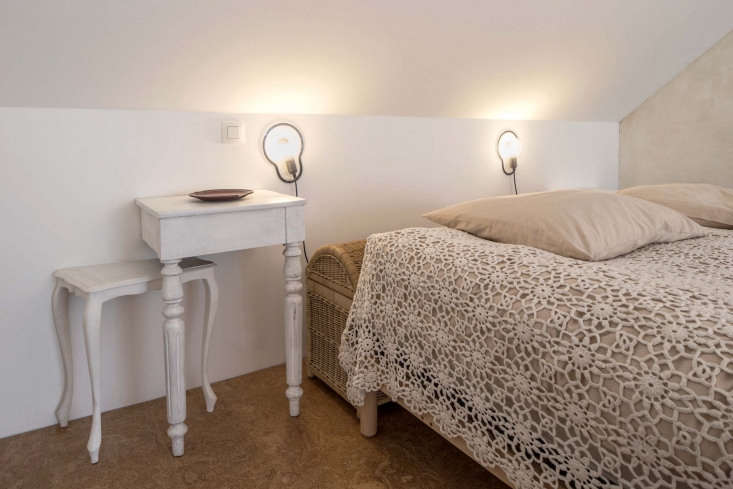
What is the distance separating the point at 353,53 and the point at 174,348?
3.79 ft

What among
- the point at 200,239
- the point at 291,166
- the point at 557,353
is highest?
the point at 291,166

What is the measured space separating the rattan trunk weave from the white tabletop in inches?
9.9

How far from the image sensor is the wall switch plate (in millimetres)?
1891

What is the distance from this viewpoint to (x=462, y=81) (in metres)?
2.32

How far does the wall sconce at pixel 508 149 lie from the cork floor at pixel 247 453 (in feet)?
4.75

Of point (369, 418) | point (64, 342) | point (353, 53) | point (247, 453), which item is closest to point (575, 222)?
point (369, 418)

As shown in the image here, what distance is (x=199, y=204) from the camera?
1583 mm

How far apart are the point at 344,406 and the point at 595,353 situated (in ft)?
3.48

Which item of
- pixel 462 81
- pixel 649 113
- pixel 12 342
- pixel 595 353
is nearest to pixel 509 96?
pixel 462 81

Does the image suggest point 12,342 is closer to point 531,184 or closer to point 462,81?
point 462,81

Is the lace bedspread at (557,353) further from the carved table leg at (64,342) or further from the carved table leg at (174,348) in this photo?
the carved table leg at (64,342)

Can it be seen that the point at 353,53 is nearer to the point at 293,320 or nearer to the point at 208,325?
the point at 293,320

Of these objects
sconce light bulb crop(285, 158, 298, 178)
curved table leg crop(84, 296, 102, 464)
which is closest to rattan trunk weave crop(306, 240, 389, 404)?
sconce light bulb crop(285, 158, 298, 178)

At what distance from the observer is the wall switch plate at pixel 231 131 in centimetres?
189
